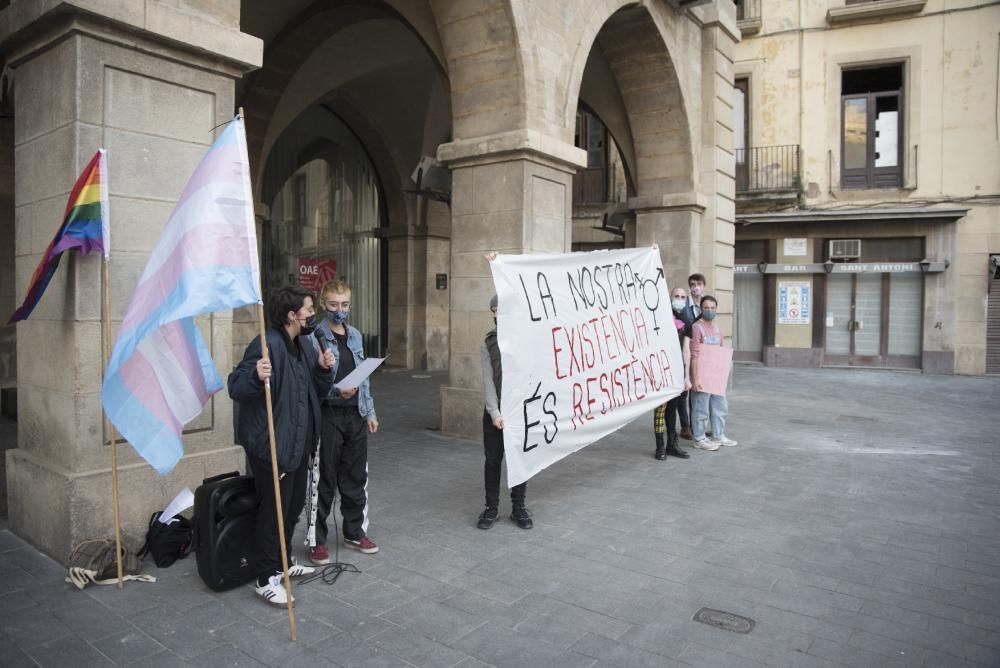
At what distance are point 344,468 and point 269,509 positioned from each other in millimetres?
744

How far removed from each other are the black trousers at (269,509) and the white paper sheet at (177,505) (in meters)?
0.74

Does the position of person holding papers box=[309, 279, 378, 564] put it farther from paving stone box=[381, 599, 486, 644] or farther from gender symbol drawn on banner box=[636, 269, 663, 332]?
gender symbol drawn on banner box=[636, 269, 663, 332]

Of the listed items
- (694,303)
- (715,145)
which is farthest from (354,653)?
(715,145)

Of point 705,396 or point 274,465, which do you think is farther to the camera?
point 705,396

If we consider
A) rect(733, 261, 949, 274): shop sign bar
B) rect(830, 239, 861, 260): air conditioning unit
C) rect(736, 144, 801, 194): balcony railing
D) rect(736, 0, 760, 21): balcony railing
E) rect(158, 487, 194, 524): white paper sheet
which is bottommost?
rect(158, 487, 194, 524): white paper sheet

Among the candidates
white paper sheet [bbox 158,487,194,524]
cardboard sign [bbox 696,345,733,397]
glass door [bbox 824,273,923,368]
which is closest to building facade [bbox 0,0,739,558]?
white paper sheet [bbox 158,487,194,524]

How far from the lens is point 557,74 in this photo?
8695 mm

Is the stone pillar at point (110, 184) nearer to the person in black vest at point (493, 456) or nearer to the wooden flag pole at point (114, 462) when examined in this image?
the wooden flag pole at point (114, 462)

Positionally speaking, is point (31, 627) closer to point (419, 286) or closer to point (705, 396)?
point (705, 396)

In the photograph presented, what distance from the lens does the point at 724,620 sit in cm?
384

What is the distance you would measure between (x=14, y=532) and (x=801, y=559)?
18.1ft

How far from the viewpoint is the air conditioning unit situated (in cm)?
1989

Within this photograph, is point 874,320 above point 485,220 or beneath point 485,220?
beneath

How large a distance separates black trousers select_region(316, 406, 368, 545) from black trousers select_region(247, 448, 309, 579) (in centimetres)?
42
